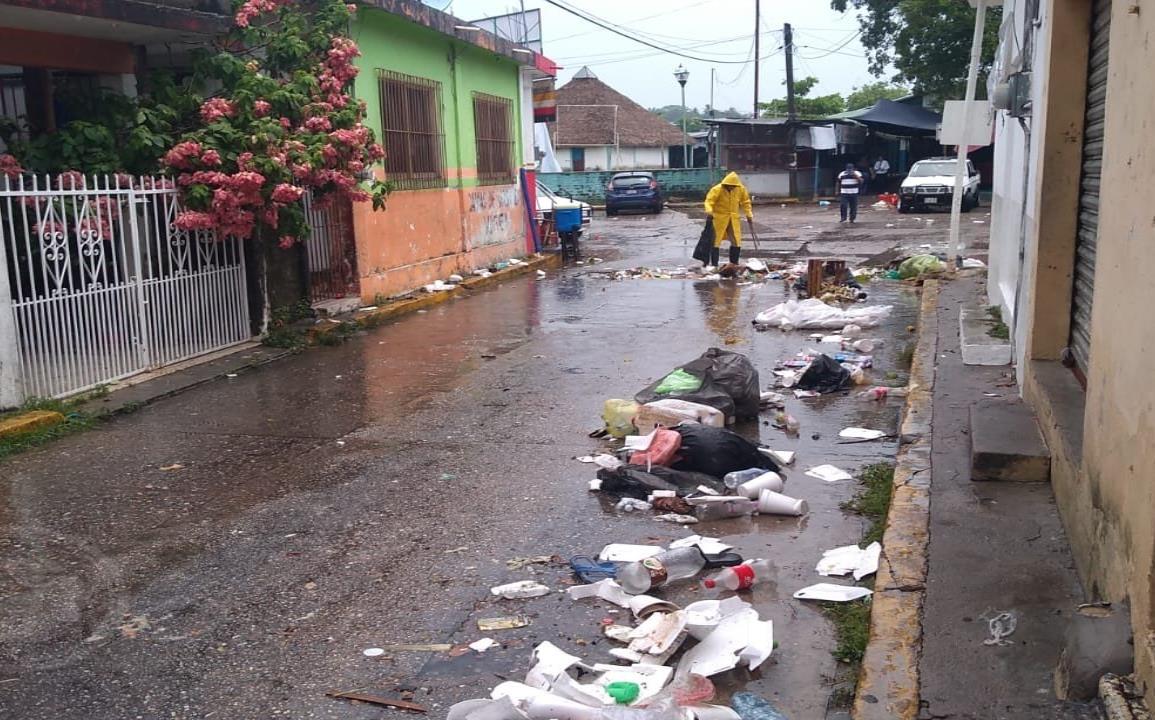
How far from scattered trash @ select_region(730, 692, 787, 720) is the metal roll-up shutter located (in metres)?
3.00

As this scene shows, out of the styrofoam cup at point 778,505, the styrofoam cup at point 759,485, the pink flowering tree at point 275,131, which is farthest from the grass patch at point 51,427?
the styrofoam cup at point 778,505

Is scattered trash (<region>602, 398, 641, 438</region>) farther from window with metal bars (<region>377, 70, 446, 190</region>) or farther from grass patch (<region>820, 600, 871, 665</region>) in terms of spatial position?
window with metal bars (<region>377, 70, 446, 190</region>)

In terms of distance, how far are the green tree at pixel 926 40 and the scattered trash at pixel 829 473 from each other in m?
34.7

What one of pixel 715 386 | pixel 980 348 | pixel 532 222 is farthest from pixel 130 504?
pixel 532 222

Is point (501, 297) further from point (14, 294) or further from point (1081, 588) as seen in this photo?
point (1081, 588)

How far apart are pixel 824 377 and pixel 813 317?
10.0ft

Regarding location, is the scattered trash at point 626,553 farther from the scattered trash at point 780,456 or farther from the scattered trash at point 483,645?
the scattered trash at point 780,456

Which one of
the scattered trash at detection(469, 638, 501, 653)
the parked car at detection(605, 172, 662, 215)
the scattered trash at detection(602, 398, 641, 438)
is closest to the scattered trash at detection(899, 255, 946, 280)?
the scattered trash at detection(602, 398, 641, 438)

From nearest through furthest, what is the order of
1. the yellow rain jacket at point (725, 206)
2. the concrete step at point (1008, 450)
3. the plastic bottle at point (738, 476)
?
the concrete step at point (1008, 450)
the plastic bottle at point (738, 476)
the yellow rain jacket at point (725, 206)

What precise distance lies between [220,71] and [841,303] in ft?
25.8

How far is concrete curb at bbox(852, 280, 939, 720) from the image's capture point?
11.2 ft

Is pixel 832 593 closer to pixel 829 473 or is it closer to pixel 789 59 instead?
pixel 829 473

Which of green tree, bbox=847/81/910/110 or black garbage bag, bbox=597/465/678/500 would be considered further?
green tree, bbox=847/81/910/110

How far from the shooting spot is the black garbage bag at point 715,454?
604 cm
